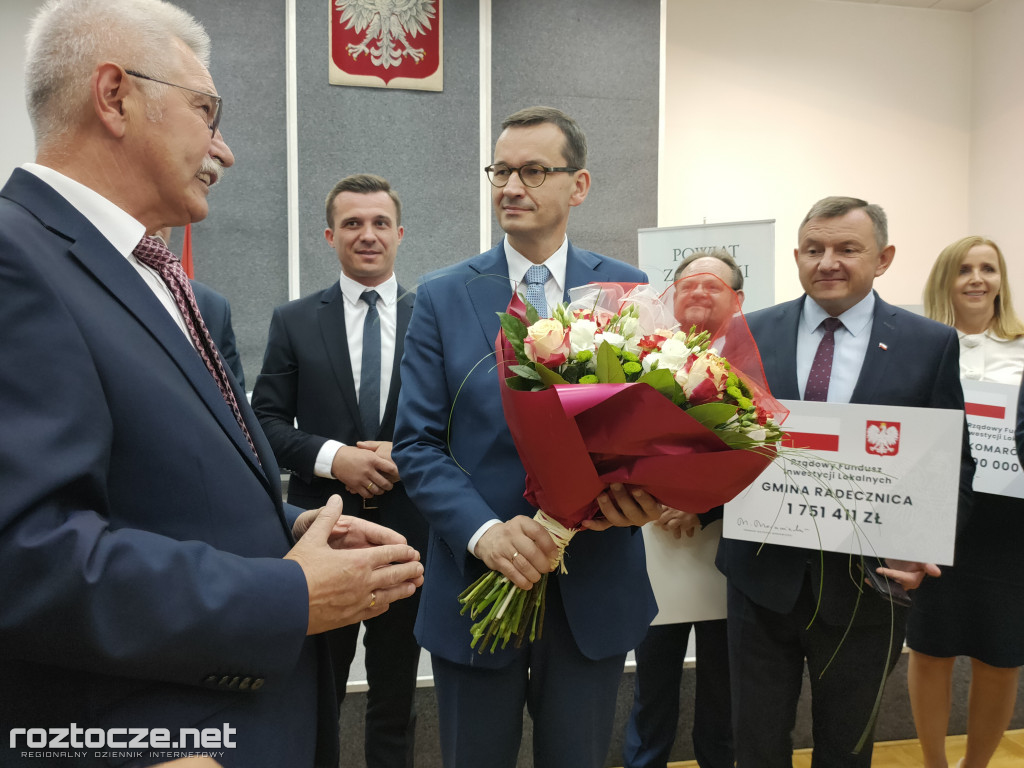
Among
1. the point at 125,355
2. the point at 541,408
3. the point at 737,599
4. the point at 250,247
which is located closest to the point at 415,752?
the point at 737,599

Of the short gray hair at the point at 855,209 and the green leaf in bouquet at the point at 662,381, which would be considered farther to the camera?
the short gray hair at the point at 855,209

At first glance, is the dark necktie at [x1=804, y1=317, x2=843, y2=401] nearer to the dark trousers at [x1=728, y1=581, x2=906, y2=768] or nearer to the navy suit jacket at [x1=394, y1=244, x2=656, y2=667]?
the dark trousers at [x1=728, y1=581, x2=906, y2=768]

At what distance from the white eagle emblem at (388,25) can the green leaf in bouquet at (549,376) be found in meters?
4.06

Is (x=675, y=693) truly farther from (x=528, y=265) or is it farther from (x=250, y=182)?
(x=250, y=182)

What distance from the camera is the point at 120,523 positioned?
845mm

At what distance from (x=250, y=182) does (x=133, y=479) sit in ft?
13.8

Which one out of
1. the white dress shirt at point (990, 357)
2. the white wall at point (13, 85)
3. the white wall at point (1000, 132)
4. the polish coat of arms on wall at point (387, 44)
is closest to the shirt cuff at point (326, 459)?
the white dress shirt at point (990, 357)

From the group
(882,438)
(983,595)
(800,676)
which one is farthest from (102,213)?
(983,595)

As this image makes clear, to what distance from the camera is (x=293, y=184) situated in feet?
15.0

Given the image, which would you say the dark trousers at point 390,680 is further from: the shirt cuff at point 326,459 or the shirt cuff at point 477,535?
the shirt cuff at point 477,535

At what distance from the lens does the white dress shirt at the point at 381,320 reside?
235 cm

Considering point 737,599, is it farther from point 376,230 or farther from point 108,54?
point 108,54

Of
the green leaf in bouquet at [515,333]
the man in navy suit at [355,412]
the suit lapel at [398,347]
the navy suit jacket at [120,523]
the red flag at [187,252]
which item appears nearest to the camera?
the navy suit jacket at [120,523]

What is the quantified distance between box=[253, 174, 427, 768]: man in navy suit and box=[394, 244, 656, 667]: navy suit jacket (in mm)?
587
